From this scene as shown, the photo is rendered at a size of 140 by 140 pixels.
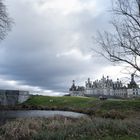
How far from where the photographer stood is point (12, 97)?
185 feet

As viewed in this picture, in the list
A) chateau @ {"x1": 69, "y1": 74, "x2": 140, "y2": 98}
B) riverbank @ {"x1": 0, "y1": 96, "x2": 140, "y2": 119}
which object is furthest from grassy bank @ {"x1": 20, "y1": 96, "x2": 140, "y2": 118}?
chateau @ {"x1": 69, "y1": 74, "x2": 140, "y2": 98}

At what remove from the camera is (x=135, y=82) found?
28.0 m

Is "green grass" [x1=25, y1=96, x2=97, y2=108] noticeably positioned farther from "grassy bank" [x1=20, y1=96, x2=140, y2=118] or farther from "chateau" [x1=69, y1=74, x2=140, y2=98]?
"chateau" [x1=69, y1=74, x2=140, y2=98]

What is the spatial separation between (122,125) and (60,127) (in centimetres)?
279

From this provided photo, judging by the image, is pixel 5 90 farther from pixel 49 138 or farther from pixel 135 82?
pixel 49 138

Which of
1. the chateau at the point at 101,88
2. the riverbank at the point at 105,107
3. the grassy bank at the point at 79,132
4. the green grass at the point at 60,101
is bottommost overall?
the grassy bank at the point at 79,132

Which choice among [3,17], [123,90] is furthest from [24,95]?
[123,90]

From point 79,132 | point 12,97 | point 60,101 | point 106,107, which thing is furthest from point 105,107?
point 79,132

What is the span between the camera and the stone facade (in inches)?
2153

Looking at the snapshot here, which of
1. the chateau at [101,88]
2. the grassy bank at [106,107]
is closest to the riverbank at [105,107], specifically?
the grassy bank at [106,107]

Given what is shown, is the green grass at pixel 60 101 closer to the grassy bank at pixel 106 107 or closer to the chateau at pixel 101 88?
the grassy bank at pixel 106 107

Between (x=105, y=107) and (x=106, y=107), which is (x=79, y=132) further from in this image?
(x=105, y=107)

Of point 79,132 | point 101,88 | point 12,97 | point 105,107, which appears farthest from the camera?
point 101,88

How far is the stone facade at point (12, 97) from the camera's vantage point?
54.7m
